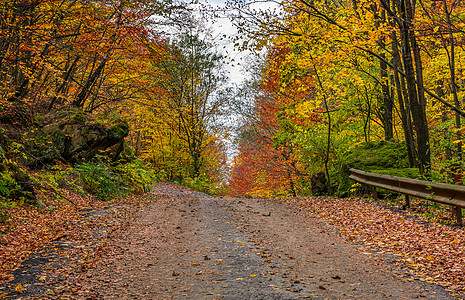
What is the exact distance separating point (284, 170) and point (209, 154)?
797 cm

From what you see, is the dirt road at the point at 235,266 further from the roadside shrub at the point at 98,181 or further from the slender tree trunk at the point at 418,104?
the roadside shrub at the point at 98,181

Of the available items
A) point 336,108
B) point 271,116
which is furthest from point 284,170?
point 336,108

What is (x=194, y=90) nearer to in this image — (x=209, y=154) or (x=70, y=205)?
(x=209, y=154)

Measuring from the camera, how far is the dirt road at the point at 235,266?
413 cm

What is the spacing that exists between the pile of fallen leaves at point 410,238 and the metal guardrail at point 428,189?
53 cm

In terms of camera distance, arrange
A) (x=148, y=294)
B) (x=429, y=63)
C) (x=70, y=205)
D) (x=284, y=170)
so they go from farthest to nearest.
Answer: (x=284, y=170) < (x=429, y=63) < (x=70, y=205) < (x=148, y=294)

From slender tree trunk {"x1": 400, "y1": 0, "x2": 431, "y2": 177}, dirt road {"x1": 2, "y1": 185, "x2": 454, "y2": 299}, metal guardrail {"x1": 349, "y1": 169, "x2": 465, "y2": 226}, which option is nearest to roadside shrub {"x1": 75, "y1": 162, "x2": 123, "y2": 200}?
dirt road {"x1": 2, "y1": 185, "x2": 454, "y2": 299}

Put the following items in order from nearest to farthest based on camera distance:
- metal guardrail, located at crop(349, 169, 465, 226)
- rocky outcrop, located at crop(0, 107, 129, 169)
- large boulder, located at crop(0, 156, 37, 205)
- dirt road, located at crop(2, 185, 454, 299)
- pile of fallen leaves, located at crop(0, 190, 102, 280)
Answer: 1. dirt road, located at crop(2, 185, 454, 299)
2. pile of fallen leaves, located at crop(0, 190, 102, 280)
3. metal guardrail, located at crop(349, 169, 465, 226)
4. large boulder, located at crop(0, 156, 37, 205)
5. rocky outcrop, located at crop(0, 107, 129, 169)

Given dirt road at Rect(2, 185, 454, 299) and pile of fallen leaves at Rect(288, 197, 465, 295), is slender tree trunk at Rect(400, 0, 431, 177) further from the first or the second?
dirt road at Rect(2, 185, 454, 299)

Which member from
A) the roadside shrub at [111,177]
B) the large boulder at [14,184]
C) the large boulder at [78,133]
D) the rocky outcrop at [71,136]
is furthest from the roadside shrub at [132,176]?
the large boulder at [14,184]

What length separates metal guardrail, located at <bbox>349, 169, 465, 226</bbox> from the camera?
6.32 m

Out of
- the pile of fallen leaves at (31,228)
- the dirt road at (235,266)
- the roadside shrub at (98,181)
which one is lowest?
the dirt road at (235,266)

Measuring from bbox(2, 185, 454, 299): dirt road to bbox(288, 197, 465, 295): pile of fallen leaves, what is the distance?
1.06 feet

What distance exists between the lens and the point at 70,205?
32.4 ft
